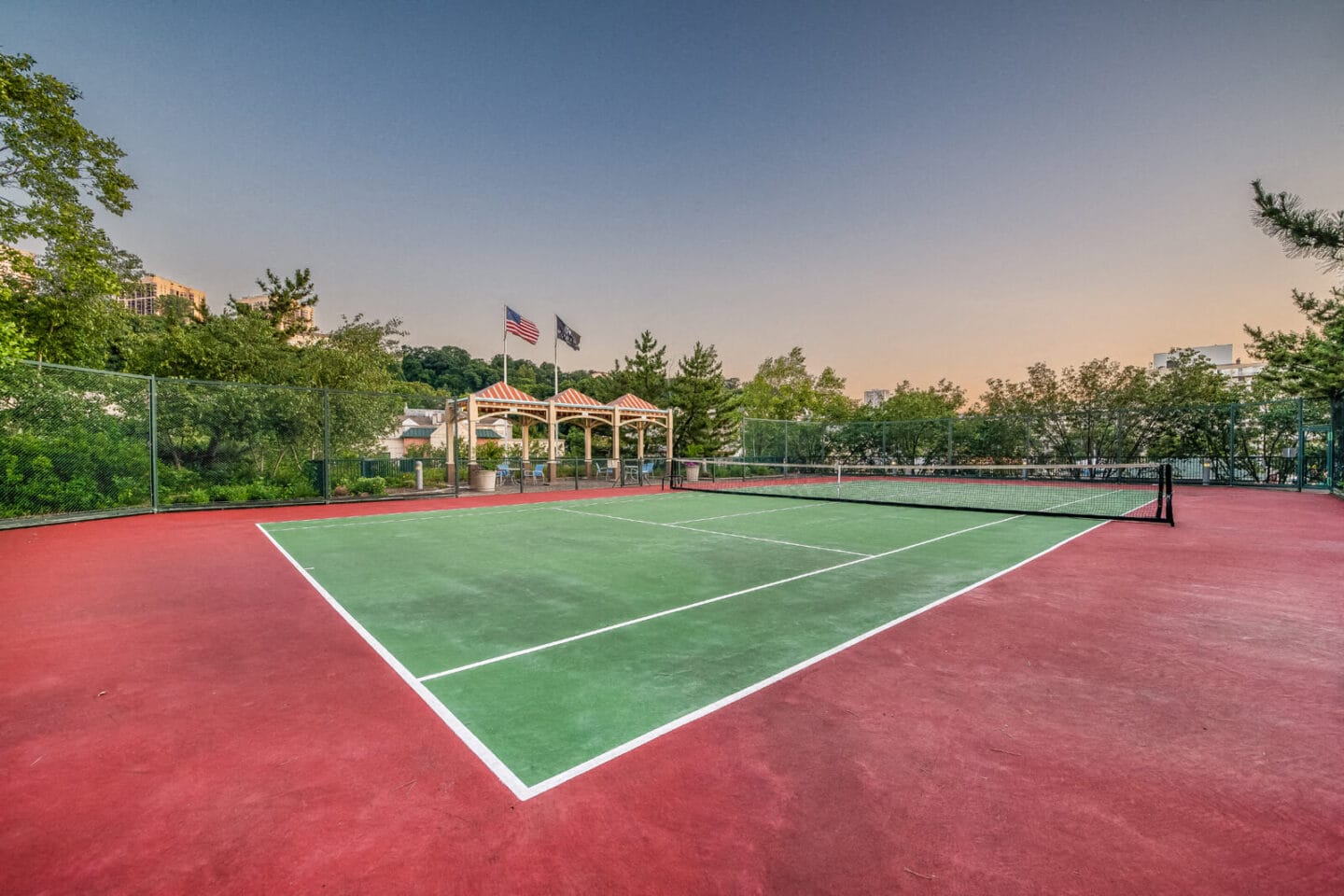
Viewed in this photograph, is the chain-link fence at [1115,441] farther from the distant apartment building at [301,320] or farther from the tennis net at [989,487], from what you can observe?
the distant apartment building at [301,320]

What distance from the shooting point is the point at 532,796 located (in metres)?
2.33

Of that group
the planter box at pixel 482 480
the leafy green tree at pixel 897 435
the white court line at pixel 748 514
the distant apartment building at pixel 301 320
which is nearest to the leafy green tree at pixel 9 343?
Result: the planter box at pixel 482 480

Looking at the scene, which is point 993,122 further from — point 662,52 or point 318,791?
point 318,791

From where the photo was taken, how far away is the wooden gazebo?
65.1ft

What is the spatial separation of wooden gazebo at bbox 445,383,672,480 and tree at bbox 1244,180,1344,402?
1594 cm

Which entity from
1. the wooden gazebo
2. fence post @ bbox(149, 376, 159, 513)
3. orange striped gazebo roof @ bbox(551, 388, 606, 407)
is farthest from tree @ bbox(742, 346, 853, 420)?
fence post @ bbox(149, 376, 159, 513)

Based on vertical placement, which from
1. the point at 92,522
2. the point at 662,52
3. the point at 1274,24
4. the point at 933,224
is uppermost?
the point at 662,52

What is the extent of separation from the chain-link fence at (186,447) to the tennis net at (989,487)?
10.1 meters

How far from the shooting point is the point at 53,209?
13297 millimetres

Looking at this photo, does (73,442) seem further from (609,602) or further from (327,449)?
(609,602)

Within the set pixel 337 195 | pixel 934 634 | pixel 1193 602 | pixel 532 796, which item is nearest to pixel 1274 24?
pixel 1193 602

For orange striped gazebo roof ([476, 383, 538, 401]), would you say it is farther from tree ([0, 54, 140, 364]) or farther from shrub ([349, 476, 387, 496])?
tree ([0, 54, 140, 364])

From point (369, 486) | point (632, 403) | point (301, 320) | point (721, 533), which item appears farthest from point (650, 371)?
point (721, 533)

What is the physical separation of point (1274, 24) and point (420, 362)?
305ft
